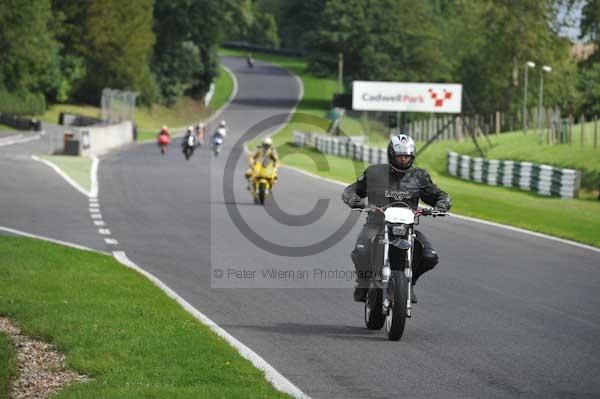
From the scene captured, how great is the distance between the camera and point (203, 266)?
17594 mm

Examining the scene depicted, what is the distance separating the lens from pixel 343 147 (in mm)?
70188

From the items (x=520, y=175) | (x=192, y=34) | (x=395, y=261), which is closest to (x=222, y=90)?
(x=192, y=34)

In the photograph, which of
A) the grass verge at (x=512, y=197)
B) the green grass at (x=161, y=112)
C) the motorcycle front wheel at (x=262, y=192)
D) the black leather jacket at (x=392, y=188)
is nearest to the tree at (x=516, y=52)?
the grass verge at (x=512, y=197)

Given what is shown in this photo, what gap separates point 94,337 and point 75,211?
16372 mm

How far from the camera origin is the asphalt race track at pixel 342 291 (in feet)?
32.0

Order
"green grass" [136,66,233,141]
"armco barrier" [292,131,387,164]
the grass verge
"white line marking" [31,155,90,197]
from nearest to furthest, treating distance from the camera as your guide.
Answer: the grass verge < "white line marking" [31,155,90,197] < "armco barrier" [292,131,387,164] < "green grass" [136,66,233,141]

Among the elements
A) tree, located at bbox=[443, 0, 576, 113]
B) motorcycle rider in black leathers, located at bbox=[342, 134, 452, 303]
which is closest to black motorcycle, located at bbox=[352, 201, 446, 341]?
motorcycle rider in black leathers, located at bbox=[342, 134, 452, 303]

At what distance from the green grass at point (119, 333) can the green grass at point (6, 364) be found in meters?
0.38

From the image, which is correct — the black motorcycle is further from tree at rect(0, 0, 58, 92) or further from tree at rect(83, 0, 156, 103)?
tree at rect(83, 0, 156, 103)

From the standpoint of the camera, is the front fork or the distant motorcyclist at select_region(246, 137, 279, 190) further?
the distant motorcyclist at select_region(246, 137, 279, 190)

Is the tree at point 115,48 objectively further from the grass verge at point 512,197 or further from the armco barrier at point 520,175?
the armco barrier at point 520,175

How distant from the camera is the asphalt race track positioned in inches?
384

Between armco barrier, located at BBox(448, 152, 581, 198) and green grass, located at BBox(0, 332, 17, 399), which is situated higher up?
green grass, located at BBox(0, 332, 17, 399)

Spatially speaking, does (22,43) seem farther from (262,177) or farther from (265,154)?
(262,177)
